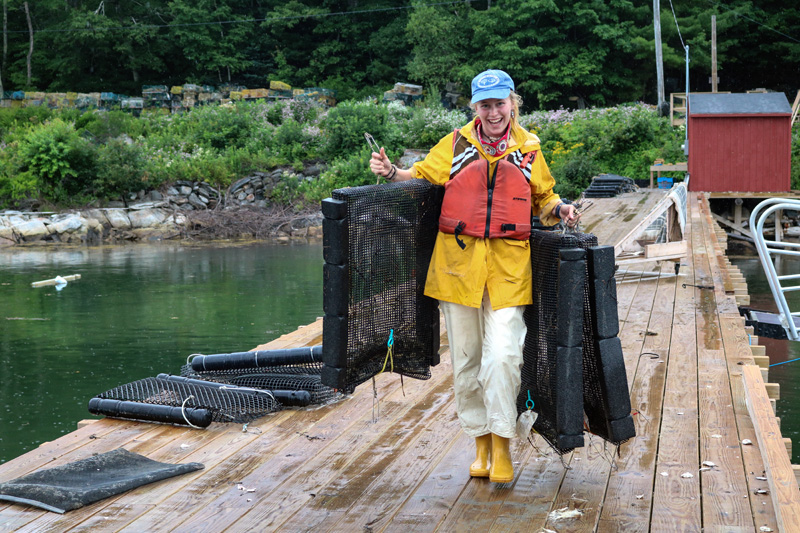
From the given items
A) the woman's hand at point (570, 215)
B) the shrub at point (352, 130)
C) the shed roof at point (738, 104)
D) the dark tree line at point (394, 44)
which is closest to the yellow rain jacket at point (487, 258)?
the woman's hand at point (570, 215)

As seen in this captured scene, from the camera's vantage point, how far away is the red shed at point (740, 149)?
22.5m

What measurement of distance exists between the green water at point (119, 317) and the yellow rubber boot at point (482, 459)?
578 centimetres

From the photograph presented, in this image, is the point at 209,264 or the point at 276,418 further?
the point at 209,264

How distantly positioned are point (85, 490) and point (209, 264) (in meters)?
17.5

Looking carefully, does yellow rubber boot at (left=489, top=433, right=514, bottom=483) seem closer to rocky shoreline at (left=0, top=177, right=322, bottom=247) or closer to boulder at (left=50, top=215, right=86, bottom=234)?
rocky shoreline at (left=0, top=177, right=322, bottom=247)

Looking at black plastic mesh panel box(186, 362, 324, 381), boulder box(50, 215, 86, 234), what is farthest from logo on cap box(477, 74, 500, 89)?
boulder box(50, 215, 86, 234)

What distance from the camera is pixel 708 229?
14.5 m

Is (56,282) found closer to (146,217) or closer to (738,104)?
(146,217)

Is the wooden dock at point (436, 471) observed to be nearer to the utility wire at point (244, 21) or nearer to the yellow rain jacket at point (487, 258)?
the yellow rain jacket at point (487, 258)

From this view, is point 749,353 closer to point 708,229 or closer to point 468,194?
point 468,194

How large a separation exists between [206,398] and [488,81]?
2333 millimetres

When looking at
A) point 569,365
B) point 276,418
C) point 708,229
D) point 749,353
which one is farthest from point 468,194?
point 708,229

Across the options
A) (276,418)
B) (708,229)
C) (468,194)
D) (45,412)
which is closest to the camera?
(468,194)

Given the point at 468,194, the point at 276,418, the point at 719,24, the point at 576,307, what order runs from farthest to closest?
the point at 719,24
the point at 276,418
the point at 468,194
the point at 576,307
